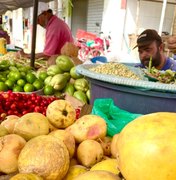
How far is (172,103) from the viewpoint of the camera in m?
1.79

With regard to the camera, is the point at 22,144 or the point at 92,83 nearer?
the point at 22,144

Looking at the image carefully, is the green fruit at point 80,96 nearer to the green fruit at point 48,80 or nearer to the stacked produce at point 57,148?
the green fruit at point 48,80

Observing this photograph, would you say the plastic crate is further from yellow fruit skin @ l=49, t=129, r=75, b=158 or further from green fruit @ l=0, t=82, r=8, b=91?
green fruit @ l=0, t=82, r=8, b=91

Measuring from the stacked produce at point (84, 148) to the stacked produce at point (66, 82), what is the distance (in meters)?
1.46

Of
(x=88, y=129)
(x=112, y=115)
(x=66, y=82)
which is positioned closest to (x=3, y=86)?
(x=66, y=82)

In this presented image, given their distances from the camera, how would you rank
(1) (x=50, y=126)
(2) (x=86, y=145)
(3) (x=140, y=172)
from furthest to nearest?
(1) (x=50, y=126) → (2) (x=86, y=145) → (3) (x=140, y=172)

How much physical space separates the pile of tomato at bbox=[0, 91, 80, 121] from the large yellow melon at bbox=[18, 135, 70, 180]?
3.85 ft

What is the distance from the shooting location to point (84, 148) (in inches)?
50.6

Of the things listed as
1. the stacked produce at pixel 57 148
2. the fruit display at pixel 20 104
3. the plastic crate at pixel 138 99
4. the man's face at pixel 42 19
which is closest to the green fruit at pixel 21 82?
the fruit display at pixel 20 104

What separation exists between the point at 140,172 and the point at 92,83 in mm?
1442

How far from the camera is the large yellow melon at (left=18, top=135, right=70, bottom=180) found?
3.37 feet

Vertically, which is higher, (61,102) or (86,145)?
(61,102)

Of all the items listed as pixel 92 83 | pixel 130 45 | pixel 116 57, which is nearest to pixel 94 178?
pixel 92 83

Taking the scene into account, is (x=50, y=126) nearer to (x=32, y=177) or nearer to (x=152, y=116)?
(x=32, y=177)
